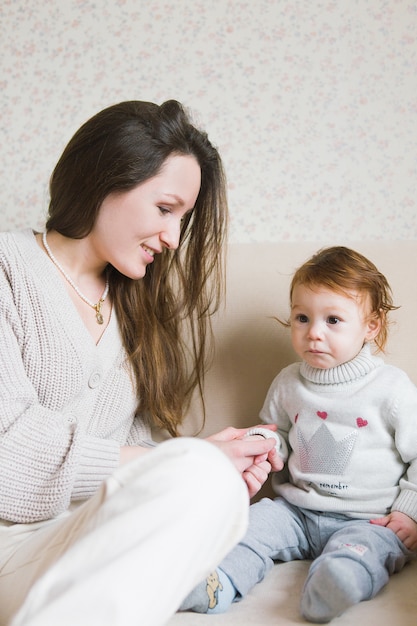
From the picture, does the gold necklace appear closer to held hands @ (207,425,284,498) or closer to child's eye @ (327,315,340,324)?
held hands @ (207,425,284,498)

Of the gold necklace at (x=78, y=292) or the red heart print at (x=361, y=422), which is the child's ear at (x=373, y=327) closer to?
the red heart print at (x=361, y=422)

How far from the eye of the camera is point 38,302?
4.37 feet

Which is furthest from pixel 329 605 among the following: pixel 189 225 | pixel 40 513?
pixel 189 225

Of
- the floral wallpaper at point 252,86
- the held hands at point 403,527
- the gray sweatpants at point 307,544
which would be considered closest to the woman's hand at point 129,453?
the gray sweatpants at point 307,544

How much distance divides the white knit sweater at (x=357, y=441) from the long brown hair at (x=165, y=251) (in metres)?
0.27

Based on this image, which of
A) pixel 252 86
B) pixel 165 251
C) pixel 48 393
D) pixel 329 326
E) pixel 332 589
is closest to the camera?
pixel 332 589

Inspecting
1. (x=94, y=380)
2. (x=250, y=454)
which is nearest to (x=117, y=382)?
(x=94, y=380)

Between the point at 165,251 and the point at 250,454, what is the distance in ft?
1.58

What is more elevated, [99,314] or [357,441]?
[99,314]

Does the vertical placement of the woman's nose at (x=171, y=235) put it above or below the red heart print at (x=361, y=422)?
above

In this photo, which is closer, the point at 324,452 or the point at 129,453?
A: the point at 129,453

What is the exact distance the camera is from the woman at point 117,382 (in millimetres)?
826

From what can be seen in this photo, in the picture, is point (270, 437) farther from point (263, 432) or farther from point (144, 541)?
point (144, 541)

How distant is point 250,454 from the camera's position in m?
1.39
